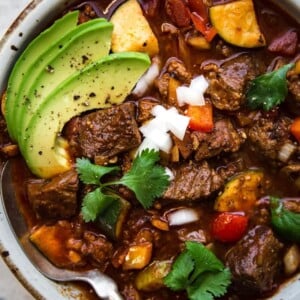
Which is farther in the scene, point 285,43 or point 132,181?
point 285,43

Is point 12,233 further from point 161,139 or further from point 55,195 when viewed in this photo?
point 161,139

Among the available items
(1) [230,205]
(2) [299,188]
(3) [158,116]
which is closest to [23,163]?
(3) [158,116]

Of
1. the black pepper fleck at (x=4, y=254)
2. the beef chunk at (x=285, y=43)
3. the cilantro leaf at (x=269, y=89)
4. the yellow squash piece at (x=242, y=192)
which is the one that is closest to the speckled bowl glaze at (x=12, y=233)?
the black pepper fleck at (x=4, y=254)

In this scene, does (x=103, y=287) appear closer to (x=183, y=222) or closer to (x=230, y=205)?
(x=183, y=222)

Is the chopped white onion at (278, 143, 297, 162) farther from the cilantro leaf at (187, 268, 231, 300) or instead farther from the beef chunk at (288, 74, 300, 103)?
the cilantro leaf at (187, 268, 231, 300)

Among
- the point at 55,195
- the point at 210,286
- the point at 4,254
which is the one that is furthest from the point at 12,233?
the point at 210,286

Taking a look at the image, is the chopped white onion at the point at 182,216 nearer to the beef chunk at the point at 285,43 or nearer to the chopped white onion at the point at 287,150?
the chopped white onion at the point at 287,150

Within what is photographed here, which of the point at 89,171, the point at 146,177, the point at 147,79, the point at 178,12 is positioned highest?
the point at 178,12
